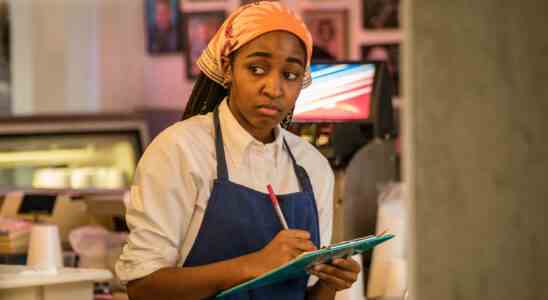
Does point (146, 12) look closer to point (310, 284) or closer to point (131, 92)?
point (131, 92)

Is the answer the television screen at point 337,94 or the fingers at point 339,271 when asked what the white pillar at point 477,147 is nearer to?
the fingers at point 339,271

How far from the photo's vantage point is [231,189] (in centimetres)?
176

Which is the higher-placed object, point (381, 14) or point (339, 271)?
point (381, 14)

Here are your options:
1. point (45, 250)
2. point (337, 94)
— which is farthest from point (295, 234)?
point (337, 94)

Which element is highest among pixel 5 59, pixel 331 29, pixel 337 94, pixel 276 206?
pixel 331 29

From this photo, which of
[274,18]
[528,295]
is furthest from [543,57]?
[274,18]

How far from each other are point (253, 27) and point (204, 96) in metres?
0.25

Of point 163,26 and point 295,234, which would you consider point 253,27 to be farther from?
point 163,26

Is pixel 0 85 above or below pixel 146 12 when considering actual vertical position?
below

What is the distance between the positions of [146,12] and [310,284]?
16.9 ft

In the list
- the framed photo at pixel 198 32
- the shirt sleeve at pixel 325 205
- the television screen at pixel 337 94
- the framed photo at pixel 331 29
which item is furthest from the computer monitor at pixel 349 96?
the framed photo at pixel 198 32

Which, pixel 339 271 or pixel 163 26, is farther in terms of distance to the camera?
pixel 163 26

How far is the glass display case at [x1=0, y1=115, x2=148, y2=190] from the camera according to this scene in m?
5.48

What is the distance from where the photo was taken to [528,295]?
111cm
